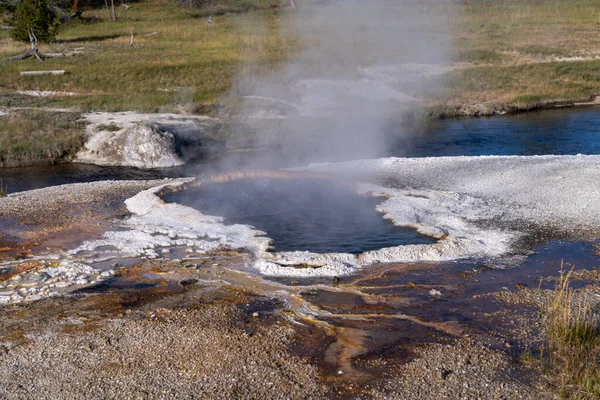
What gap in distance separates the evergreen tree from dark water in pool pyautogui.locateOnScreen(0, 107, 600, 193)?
37.4 feet

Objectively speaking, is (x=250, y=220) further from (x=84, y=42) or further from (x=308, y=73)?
(x=84, y=42)

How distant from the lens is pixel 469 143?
12.7m

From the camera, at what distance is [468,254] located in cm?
607

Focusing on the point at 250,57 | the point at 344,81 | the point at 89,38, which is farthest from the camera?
the point at 89,38

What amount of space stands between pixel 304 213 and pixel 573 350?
3969 millimetres

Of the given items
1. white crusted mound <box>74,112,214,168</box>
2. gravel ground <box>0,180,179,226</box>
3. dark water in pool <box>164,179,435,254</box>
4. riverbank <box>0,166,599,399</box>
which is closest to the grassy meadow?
white crusted mound <box>74,112,214,168</box>

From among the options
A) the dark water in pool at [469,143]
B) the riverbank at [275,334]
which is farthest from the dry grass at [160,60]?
the riverbank at [275,334]

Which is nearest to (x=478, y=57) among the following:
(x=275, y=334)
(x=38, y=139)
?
(x=38, y=139)

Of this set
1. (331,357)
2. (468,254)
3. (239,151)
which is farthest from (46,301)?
(239,151)

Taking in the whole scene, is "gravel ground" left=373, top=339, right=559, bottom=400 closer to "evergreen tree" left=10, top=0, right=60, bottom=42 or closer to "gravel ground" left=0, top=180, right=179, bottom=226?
"gravel ground" left=0, top=180, right=179, bottom=226

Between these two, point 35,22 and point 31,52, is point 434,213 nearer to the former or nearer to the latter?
point 31,52

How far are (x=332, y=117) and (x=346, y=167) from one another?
5206 mm

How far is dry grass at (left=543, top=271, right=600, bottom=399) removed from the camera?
148 inches

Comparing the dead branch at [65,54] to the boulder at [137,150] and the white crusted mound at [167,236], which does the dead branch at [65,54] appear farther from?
the white crusted mound at [167,236]
